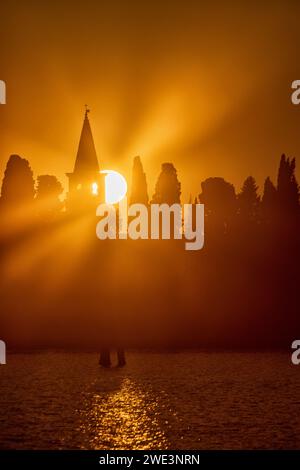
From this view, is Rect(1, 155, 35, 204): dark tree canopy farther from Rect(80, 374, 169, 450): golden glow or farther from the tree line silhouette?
Rect(80, 374, 169, 450): golden glow

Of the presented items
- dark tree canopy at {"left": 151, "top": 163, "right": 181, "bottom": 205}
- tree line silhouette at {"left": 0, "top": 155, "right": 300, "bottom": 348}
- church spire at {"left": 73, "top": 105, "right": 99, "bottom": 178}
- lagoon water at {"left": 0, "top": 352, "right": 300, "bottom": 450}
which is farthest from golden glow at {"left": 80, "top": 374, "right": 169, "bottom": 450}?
dark tree canopy at {"left": 151, "top": 163, "right": 181, "bottom": 205}

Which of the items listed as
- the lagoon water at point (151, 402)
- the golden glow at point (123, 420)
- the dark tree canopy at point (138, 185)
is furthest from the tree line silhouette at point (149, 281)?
the golden glow at point (123, 420)

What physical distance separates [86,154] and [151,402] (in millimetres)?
42058

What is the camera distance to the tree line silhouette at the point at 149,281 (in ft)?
213

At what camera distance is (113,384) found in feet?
144

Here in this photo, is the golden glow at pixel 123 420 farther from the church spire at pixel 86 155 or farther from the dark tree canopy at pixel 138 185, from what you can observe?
the dark tree canopy at pixel 138 185

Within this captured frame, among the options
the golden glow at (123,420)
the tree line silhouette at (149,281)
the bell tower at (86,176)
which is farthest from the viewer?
the bell tower at (86,176)

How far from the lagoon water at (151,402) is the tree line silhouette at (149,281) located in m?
7.83

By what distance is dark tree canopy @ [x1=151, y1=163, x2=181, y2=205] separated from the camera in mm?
88688

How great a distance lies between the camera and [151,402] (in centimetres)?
3816

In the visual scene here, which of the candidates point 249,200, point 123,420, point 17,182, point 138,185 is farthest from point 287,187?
point 123,420

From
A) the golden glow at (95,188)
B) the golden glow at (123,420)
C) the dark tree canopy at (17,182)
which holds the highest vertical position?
the dark tree canopy at (17,182)

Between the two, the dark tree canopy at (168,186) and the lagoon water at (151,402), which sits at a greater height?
the dark tree canopy at (168,186)

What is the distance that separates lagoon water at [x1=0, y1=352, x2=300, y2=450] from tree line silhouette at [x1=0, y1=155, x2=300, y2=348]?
25.7ft
